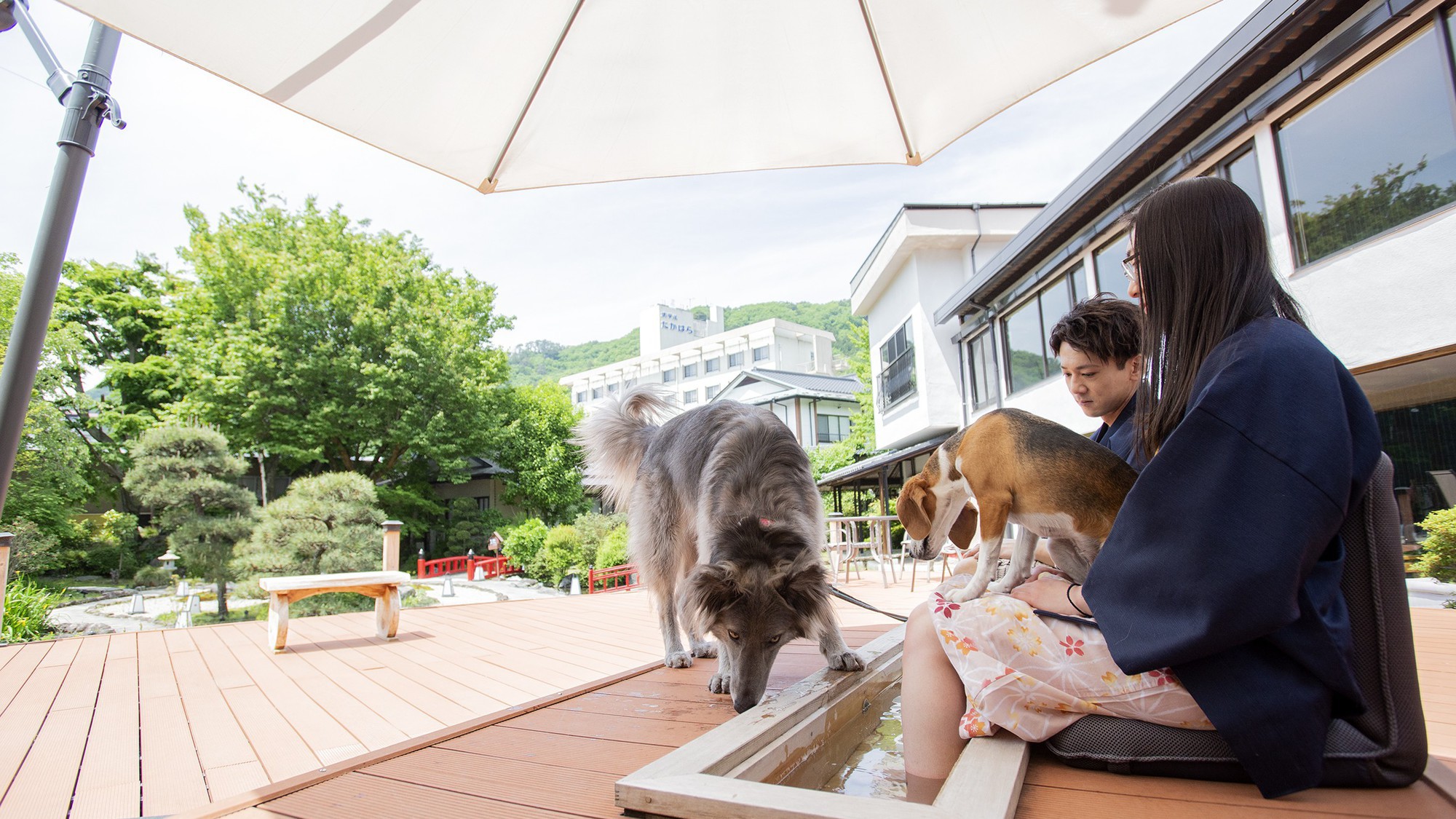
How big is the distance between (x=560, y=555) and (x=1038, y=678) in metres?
19.0

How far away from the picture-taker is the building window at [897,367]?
703 inches

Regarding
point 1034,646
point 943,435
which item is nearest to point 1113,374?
point 1034,646

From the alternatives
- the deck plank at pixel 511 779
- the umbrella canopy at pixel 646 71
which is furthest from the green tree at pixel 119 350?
the deck plank at pixel 511 779

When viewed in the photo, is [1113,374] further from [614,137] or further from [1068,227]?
[1068,227]

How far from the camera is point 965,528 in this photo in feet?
8.28

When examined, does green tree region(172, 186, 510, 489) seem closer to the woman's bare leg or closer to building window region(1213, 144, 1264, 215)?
building window region(1213, 144, 1264, 215)

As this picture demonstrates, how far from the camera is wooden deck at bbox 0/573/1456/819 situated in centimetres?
152

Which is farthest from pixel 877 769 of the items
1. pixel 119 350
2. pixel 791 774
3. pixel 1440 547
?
pixel 119 350

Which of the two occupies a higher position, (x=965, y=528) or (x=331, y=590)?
(x=965, y=528)

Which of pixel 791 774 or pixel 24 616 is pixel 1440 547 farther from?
pixel 24 616

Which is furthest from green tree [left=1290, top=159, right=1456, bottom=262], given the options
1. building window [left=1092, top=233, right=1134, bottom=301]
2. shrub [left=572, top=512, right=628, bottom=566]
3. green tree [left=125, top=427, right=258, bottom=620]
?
green tree [left=125, top=427, right=258, bottom=620]

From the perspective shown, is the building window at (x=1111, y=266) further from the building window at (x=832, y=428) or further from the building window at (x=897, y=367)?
the building window at (x=832, y=428)

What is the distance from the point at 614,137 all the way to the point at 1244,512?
8.06 feet

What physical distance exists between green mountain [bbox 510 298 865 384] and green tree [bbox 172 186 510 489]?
3093 centimetres
